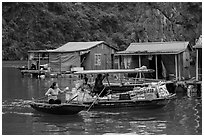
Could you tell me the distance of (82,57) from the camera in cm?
3328

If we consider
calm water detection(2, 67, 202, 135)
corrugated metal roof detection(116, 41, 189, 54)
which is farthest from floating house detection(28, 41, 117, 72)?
calm water detection(2, 67, 202, 135)

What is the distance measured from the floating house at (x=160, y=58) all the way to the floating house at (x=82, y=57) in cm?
750

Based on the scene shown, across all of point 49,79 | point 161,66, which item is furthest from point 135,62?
point 49,79

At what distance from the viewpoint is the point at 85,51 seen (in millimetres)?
32281

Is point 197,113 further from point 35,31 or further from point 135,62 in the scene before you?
point 35,31

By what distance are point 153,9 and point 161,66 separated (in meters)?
26.7

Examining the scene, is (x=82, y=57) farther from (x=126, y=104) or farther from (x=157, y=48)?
(x=126, y=104)

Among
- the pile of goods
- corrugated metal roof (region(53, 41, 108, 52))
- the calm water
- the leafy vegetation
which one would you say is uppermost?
the leafy vegetation

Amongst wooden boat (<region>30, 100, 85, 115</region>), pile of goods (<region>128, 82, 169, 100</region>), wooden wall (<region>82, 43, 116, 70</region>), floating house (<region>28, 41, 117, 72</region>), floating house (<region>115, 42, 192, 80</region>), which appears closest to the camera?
wooden boat (<region>30, 100, 85, 115</region>)

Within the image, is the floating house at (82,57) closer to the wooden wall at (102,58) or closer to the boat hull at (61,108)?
the wooden wall at (102,58)

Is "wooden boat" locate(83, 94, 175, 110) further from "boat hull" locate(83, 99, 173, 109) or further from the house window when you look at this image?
the house window

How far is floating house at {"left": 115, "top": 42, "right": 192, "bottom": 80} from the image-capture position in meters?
23.6

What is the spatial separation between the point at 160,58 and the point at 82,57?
9894mm

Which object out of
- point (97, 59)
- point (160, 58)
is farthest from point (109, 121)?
point (97, 59)
